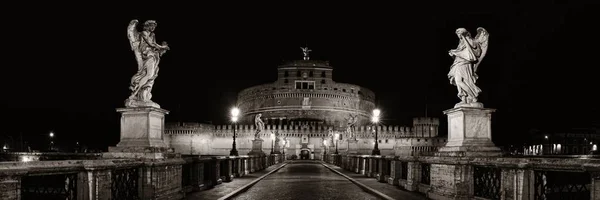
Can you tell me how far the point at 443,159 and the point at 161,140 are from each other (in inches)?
235

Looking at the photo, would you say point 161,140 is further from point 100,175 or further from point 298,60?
point 298,60

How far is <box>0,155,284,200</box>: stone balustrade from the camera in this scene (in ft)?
20.6

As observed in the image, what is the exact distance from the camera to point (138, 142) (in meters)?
11.0

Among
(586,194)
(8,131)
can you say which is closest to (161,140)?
(586,194)

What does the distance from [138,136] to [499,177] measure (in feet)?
22.6

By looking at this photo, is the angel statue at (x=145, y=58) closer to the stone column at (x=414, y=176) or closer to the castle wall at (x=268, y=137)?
the stone column at (x=414, y=176)

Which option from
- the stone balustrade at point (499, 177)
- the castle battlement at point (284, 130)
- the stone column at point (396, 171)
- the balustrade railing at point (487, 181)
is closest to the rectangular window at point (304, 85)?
the castle battlement at point (284, 130)

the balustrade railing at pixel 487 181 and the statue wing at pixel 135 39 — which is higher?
the statue wing at pixel 135 39

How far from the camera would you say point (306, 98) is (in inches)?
4899

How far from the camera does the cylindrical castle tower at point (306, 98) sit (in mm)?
124438

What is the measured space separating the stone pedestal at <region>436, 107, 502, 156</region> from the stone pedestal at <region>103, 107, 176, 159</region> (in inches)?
241

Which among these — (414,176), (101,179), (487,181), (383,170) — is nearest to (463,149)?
(487,181)

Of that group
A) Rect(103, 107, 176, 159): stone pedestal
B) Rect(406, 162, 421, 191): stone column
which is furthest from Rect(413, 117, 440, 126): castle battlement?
Rect(103, 107, 176, 159): stone pedestal

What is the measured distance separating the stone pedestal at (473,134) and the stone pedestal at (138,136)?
6.12 meters
